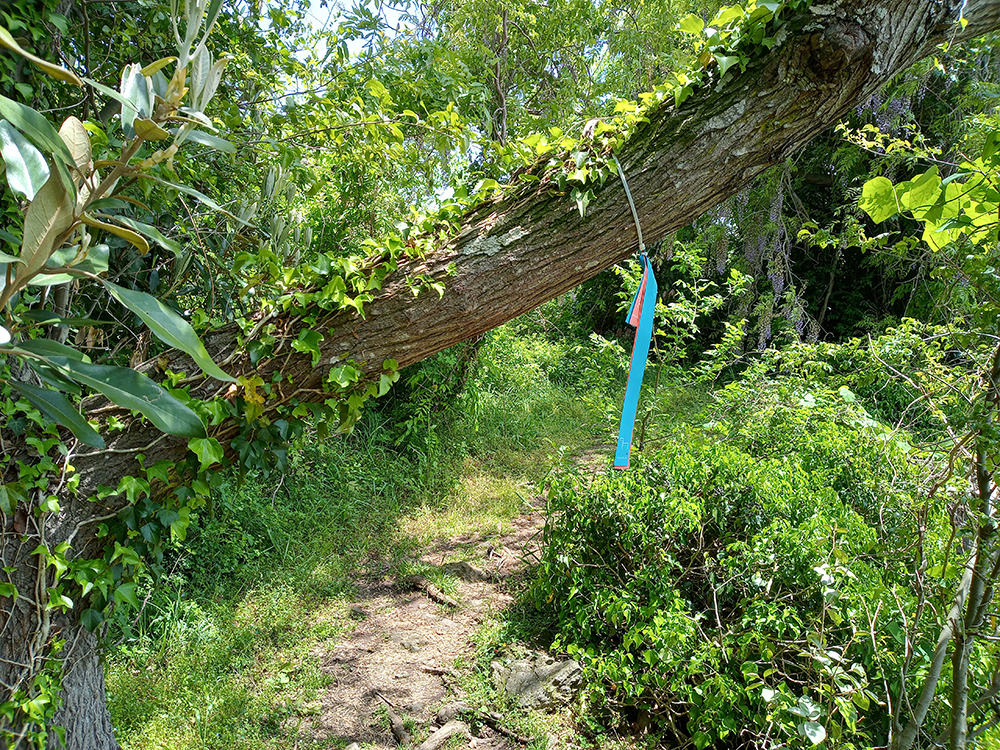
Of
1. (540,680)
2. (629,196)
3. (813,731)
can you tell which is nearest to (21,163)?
(629,196)

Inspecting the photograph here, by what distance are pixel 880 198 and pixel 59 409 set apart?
1.61 m

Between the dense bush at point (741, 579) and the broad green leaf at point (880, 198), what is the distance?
88cm

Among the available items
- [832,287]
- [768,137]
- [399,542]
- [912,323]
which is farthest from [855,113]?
[399,542]

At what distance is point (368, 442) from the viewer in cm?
462

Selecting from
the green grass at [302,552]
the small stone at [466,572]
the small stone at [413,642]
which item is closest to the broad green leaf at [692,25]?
the green grass at [302,552]

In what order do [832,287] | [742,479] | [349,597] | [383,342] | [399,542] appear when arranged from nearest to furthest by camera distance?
1. [383,342]
2. [742,479]
3. [349,597]
4. [399,542]
5. [832,287]

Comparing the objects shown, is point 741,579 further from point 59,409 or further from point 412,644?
point 59,409

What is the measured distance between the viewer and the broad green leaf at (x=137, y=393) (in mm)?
845

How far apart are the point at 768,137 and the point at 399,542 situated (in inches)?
123

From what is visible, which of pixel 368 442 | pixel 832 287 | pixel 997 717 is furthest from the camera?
pixel 832 287

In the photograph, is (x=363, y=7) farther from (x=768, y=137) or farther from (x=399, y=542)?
(x=399, y=542)

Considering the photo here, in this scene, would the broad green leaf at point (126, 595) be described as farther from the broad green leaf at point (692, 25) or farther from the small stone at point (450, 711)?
the broad green leaf at point (692, 25)

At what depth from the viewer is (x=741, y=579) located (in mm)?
2383

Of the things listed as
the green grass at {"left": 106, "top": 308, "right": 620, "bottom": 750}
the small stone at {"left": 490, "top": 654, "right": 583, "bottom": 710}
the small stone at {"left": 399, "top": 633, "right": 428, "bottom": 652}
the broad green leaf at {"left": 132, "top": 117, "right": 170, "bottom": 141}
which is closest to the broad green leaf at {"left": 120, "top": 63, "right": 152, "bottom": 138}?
the broad green leaf at {"left": 132, "top": 117, "right": 170, "bottom": 141}
